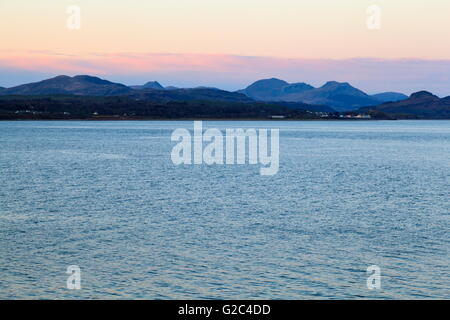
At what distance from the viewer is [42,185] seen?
61406mm

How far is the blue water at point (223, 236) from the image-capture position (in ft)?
87.6

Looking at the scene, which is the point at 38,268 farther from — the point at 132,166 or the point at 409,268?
the point at 132,166

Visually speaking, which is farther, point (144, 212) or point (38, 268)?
point (144, 212)

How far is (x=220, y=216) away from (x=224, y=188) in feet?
55.8

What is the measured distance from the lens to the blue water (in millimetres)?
26703

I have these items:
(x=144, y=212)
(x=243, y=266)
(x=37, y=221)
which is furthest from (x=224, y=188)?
(x=243, y=266)

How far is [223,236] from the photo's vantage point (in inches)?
1430
